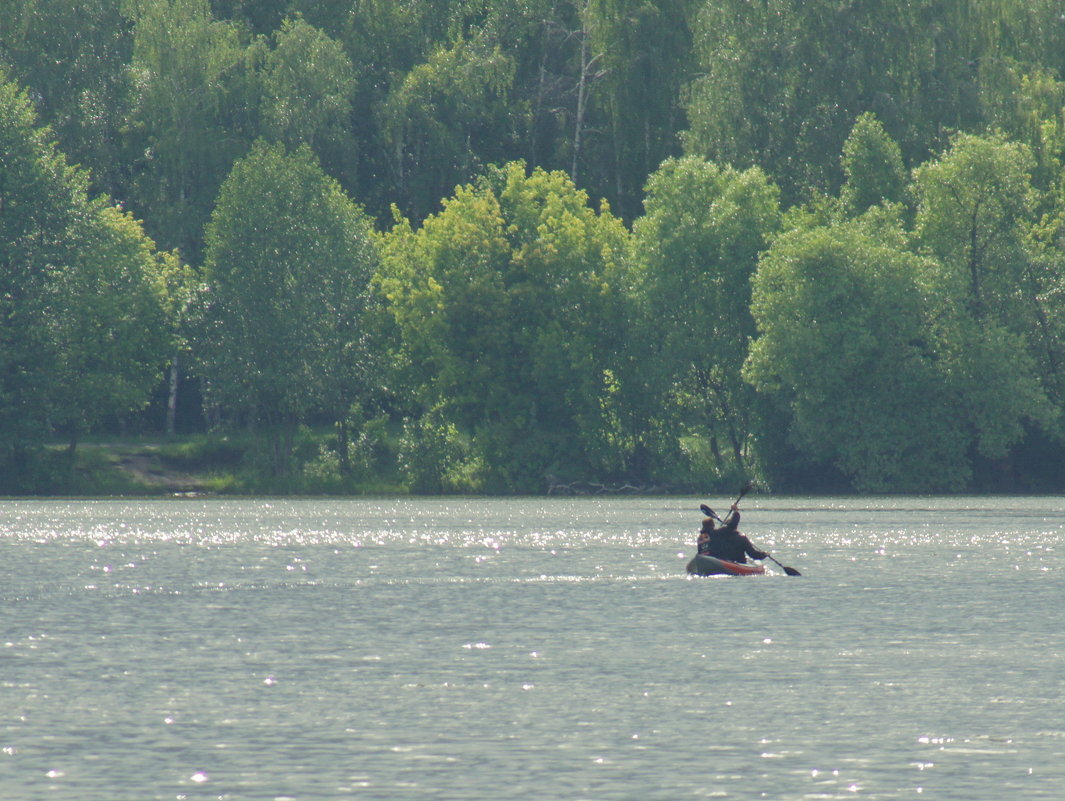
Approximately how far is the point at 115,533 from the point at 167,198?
1576 inches

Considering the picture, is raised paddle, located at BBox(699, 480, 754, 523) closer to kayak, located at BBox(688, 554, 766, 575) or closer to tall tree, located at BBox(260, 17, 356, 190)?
kayak, located at BBox(688, 554, 766, 575)

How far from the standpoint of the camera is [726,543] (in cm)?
4197

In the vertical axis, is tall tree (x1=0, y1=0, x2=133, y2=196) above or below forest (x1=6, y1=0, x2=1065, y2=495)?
above

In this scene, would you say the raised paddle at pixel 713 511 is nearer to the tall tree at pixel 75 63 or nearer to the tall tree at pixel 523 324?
the tall tree at pixel 523 324

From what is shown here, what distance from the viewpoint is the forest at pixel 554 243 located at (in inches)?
3273

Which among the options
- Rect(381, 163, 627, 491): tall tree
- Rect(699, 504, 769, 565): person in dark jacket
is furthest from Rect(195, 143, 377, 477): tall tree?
Rect(699, 504, 769, 565): person in dark jacket

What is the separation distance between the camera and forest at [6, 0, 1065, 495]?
83125 mm

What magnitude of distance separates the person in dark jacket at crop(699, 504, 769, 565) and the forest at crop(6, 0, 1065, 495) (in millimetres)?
40891

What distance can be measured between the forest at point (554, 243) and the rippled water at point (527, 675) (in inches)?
1349

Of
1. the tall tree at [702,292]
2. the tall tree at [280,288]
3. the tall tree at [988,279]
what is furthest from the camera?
the tall tree at [280,288]

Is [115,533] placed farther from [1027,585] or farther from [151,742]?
[151,742]

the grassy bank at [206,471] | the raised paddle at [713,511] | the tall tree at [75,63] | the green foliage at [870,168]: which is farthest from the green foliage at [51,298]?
the raised paddle at [713,511]

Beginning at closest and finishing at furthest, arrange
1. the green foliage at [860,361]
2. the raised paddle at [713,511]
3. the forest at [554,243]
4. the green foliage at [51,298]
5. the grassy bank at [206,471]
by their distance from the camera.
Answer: the raised paddle at [713,511]
the green foliage at [860,361]
the forest at [554,243]
the green foliage at [51,298]
the grassy bank at [206,471]

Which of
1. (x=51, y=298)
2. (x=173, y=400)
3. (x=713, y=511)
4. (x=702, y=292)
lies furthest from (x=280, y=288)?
(x=713, y=511)
